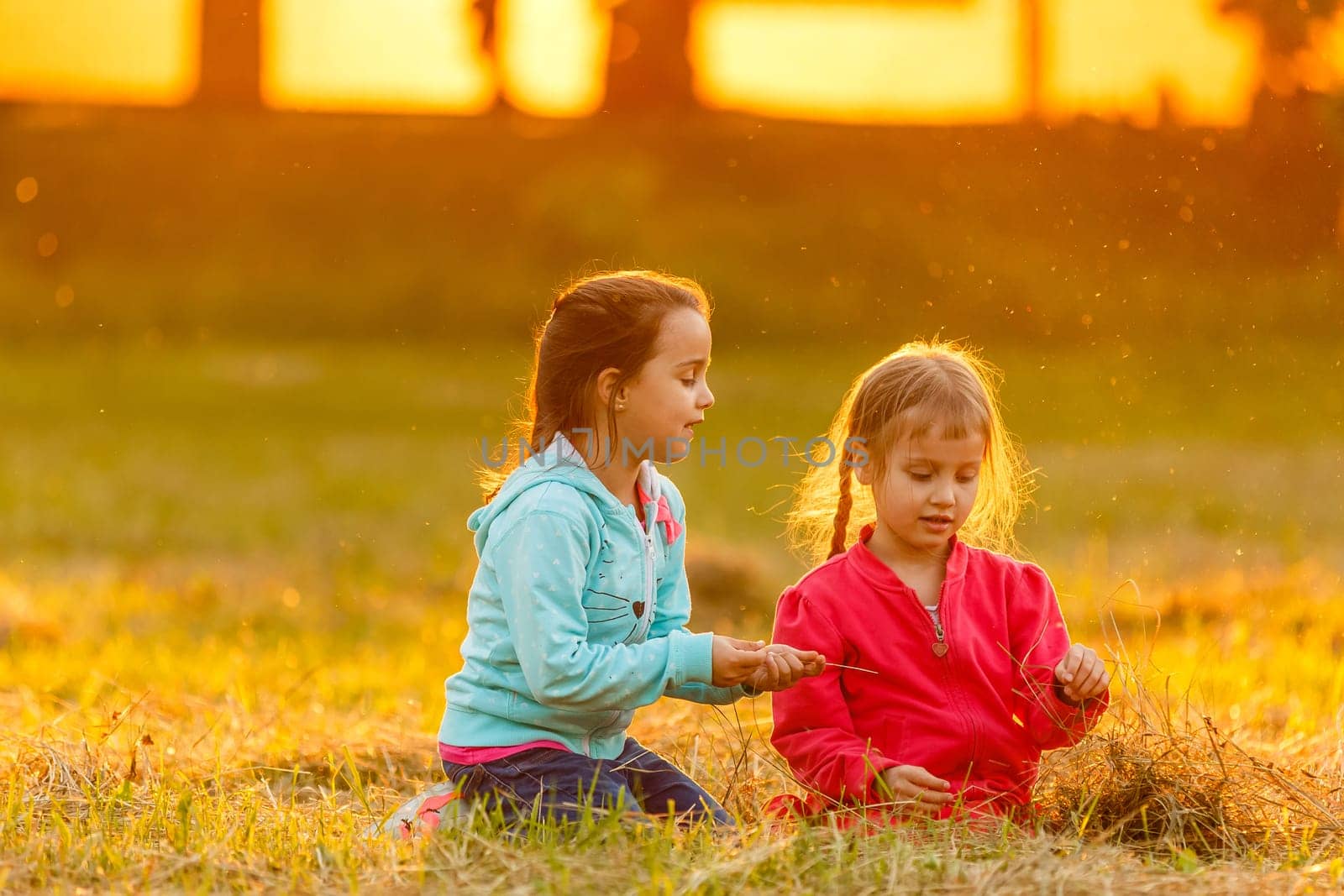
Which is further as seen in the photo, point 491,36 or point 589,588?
point 491,36

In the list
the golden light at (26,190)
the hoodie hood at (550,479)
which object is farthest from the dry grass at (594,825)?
the golden light at (26,190)

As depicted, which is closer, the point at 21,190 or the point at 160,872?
the point at 160,872

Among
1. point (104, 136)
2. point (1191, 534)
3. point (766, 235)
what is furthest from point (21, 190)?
point (1191, 534)

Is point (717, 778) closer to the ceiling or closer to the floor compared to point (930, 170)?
closer to the floor

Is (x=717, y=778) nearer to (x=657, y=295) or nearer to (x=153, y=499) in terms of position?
(x=657, y=295)

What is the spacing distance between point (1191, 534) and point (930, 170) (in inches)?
419

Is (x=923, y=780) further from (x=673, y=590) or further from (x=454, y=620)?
(x=454, y=620)

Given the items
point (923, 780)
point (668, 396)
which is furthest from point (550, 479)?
point (923, 780)

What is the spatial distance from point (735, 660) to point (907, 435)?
1.98ft

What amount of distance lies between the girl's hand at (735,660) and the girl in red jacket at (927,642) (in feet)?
0.71

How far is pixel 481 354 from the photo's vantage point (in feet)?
58.2

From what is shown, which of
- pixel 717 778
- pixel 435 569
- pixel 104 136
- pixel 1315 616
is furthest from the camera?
pixel 104 136

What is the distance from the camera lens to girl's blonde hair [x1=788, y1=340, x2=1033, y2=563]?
3238 millimetres

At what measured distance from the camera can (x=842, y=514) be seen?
3445 millimetres
